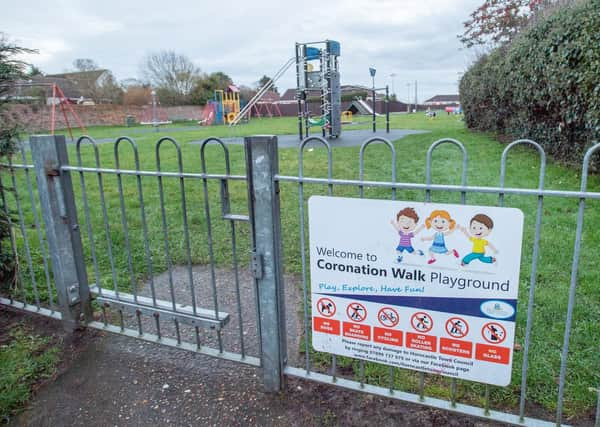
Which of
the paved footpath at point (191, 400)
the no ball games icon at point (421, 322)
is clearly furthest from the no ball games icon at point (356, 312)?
the paved footpath at point (191, 400)

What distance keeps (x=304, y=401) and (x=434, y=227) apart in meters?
1.22

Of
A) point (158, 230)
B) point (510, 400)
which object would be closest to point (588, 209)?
point (510, 400)

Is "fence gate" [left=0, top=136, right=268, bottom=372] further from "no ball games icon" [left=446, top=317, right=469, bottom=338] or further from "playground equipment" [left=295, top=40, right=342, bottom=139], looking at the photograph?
"playground equipment" [left=295, top=40, right=342, bottom=139]

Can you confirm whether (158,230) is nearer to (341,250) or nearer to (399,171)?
(341,250)

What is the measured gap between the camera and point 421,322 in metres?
2.09

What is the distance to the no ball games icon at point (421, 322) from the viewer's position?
2068 millimetres

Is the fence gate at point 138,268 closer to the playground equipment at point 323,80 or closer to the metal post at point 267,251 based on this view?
the metal post at point 267,251

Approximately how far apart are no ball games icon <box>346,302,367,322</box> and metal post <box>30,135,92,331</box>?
1951 mm

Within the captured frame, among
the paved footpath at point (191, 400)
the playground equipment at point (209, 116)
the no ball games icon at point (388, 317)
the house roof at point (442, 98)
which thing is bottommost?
the paved footpath at point (191, 400)

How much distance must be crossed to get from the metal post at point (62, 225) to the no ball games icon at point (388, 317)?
2112 mm

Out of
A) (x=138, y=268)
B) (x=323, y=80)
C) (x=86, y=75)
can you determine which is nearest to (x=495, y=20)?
(x=323, y=80)

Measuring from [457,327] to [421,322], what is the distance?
0.53 ft

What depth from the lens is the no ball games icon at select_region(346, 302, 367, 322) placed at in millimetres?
2195

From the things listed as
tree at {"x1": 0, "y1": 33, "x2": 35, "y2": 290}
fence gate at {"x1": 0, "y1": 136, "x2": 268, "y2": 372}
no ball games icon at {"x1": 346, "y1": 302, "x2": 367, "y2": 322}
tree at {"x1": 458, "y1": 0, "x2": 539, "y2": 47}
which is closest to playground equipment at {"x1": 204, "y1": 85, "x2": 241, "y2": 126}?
tree at {"x1": 458, "y1": 0, "x2": 539, "y2": 47}
